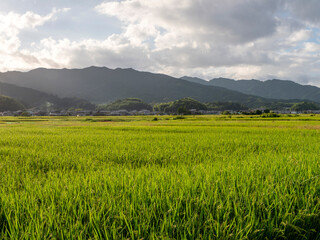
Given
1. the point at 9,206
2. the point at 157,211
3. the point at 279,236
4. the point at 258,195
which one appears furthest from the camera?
the point at 9,206

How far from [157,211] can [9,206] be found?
6.74ft

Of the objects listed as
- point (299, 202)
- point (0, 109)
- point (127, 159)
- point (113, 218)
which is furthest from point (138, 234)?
point (0, 109)

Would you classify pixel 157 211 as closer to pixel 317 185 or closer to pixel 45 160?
pixel 317 185

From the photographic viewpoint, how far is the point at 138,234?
1.90 m

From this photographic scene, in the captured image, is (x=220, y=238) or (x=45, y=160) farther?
(x=45, y=160)

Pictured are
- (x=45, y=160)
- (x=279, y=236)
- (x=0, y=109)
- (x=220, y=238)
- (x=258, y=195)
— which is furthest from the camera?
(x=0, y=109)

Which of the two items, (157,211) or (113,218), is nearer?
(113,218)

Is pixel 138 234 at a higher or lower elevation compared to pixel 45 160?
higher

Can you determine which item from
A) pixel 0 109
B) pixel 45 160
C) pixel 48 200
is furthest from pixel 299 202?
pixel 0 109

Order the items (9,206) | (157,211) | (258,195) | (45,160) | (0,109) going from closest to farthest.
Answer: (157,211)
(258,195)
(9,206)
(45,160)
(0,109)

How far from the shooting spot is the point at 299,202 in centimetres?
256

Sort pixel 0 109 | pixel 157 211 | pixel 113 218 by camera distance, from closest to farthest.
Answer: pixel 113 218 → pixel 157 211 → pixel 0 109

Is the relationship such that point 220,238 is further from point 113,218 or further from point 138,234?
point 113,218

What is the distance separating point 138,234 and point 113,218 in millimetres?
469
